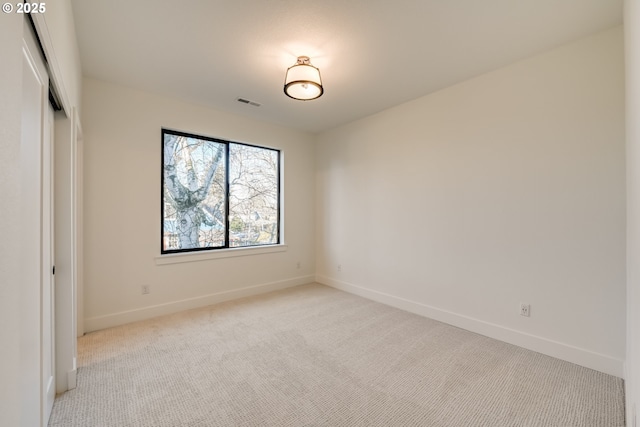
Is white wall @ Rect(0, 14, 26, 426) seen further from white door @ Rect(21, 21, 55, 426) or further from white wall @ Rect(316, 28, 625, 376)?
white wall @ Rect(316, 28, 625, 376)

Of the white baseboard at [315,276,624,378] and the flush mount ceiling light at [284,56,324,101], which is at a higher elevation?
the flush mount ceiling light at [284,56,324,101]

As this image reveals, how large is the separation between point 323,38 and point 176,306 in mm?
3405

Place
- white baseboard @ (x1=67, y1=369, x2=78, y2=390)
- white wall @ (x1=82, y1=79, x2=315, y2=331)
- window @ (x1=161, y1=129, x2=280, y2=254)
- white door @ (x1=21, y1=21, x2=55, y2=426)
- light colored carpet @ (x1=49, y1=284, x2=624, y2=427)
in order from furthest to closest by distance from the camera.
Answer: window @ (x1=161, y1=129, x2=280, y2=254)
white wall @ (x1=82, y1=79, x2=315, y2=331)
white baseboard @ (x1=67, y1=369, x2=78, y2=390)
light colored carpet @ (x1=49, y1=284, x2=624, y2=427)
white door @ (x1=21, y1=21, x2=55, y2=426)

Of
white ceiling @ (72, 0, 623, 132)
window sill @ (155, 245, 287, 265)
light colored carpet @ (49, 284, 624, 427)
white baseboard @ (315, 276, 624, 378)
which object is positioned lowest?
light colored carpet @ (49, 284, 624, 427)

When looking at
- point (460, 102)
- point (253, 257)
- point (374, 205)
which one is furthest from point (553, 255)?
point (253, 257)

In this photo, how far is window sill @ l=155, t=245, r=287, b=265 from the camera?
3369 millimetres

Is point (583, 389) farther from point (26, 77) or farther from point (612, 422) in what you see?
point (26, 77)

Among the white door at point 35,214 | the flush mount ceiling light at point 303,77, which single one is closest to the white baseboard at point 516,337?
the flush mount ceiling light at point 303,77

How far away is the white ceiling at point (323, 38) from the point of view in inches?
75.8

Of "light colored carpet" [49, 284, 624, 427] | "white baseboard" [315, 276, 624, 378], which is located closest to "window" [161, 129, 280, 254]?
"light colored carpet" [49, 284, 624, 427]

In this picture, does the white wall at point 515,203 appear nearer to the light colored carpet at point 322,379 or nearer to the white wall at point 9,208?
the light colored carpet at point 322,379

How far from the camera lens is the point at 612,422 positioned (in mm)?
1653

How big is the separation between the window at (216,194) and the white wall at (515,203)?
5.47ft

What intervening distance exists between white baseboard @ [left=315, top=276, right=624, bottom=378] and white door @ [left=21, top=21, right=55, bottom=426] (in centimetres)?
333
